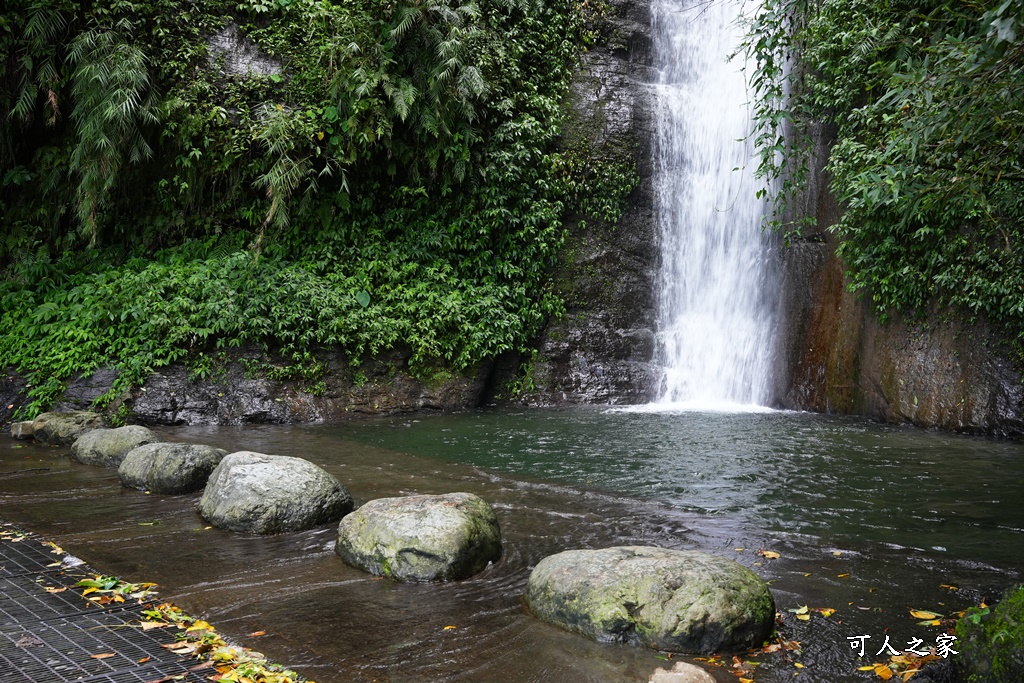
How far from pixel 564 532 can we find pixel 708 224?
10461 millimetres

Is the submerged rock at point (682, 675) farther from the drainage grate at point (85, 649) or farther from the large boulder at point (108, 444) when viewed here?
the large boulder at point (108, 444)

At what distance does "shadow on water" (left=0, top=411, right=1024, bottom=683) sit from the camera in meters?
3.69

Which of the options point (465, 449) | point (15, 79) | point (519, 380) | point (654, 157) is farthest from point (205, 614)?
point (654, 157)

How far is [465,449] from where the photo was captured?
9.02m

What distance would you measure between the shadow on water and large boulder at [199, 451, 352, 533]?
150mm

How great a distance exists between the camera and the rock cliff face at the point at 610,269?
45.4ft

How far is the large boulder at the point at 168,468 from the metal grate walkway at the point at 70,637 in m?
2.10

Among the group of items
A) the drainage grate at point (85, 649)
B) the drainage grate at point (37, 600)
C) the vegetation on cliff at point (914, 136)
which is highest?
the vegetation on cliff at point (914, 136)

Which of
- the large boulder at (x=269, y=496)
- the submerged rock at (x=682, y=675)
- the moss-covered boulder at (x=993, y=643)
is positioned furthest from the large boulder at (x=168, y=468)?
the moss-covered boulder at (x=993, y=643)

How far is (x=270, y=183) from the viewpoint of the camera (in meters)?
12.0

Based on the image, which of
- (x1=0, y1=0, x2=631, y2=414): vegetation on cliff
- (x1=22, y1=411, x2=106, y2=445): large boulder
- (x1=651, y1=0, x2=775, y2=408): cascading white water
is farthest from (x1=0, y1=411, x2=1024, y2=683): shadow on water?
(x1=651, y1=0, x2=775, y2=408): cascading white water

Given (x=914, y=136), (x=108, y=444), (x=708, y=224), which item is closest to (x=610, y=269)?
(x=708, y=224)

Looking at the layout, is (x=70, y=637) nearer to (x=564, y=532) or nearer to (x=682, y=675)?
(x=682, y=675)

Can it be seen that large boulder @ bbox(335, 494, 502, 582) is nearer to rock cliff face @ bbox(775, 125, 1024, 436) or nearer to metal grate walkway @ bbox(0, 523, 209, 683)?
metal grate walkway @ bbox(0, 523, 209, 683)
